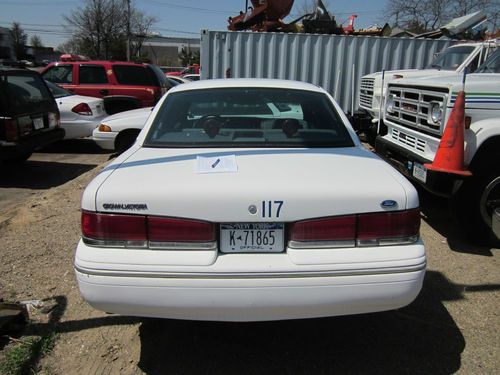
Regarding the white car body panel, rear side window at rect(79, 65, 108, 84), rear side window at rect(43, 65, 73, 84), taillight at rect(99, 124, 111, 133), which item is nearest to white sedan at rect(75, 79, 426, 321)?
taillight at rect(99, 124, 111, 133)

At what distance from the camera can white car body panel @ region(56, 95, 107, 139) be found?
948cm

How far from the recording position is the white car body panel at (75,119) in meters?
9.48

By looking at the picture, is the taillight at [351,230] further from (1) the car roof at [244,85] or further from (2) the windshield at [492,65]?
(2) the windshield at [492,65]

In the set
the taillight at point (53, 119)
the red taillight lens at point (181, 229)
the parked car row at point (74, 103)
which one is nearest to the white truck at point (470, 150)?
the red taillight lens at point (181, 229)

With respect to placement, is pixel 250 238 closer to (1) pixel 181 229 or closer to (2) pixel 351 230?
(1) pixel 181 229

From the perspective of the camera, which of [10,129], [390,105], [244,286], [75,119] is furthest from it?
[75,119]

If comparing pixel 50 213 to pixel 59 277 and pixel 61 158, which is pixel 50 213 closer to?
pixel 59 277

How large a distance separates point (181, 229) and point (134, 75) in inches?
381

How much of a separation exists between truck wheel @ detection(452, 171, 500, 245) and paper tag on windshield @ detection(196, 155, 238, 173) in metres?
2.79

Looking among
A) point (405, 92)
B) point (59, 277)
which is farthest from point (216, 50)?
point (59, 277)

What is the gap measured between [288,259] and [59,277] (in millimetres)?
2323

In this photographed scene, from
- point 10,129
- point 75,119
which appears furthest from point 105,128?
point 75,119

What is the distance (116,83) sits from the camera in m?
11.1

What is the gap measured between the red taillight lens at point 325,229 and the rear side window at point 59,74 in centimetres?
1062
